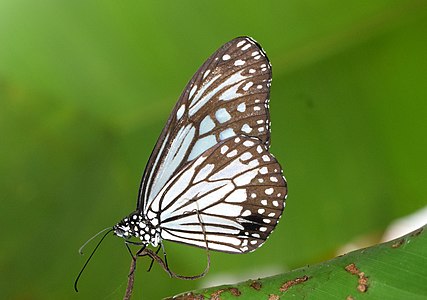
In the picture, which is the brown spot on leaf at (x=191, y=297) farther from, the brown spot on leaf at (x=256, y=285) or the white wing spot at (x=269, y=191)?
the white wing spot at (x=269, y=191)

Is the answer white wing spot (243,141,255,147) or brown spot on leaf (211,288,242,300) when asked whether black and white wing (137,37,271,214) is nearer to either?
white wing spot (243,141,255,147)

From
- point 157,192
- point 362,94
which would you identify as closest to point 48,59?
point 157,192

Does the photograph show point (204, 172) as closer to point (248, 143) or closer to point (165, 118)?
point (248, 143)

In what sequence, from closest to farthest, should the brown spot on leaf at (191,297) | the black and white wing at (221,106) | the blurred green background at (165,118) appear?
the brown spot on leaf at (191,297)
the black and white wing at (221,106)
the blurred green background at (165,118)

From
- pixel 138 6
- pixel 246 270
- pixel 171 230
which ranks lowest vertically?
pixel 246 270

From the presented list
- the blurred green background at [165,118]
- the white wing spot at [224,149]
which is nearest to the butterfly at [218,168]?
the white wing spot at [224,149]

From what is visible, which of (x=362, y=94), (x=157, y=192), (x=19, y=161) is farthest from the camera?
(x=362, y=94)

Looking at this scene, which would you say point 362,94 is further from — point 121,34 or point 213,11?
point 121,34
